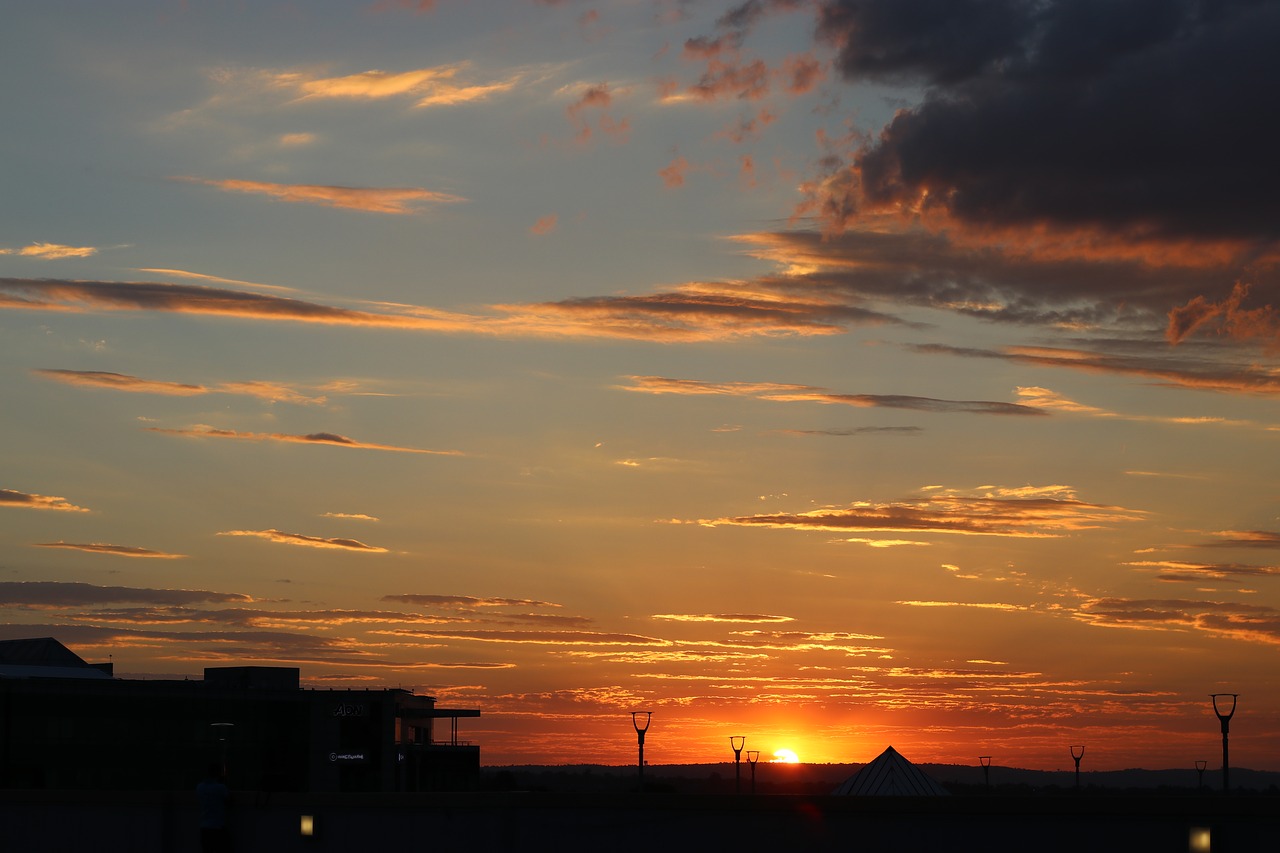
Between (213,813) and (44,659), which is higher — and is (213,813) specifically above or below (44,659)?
below

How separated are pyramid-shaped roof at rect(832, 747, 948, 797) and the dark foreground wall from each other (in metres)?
62.4

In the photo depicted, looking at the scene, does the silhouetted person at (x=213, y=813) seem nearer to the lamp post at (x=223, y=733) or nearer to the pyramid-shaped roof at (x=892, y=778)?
the pyramid-shaped roof at (x=892, y=778)

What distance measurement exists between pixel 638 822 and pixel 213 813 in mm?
9100

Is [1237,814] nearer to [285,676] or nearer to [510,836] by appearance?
[510,836]

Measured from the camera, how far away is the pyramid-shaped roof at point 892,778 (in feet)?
296

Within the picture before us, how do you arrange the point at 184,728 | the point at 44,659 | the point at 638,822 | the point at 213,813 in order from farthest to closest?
the point at 44,659, the point at 184,728, the point at 213,813, the point at 638,822

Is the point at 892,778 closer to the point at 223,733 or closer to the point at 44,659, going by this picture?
the point at 223,733

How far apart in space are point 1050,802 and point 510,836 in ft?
32.9

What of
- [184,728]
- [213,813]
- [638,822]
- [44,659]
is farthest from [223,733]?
[638,822]

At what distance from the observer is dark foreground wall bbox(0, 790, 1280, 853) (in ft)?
76.3

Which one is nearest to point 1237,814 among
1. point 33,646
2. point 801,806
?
point 801,806

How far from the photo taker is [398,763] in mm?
192500

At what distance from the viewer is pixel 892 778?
3593 inches

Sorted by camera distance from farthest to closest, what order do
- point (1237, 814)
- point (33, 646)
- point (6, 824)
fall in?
point (33, 646) → point (6, 824) → point (1237, 814)
